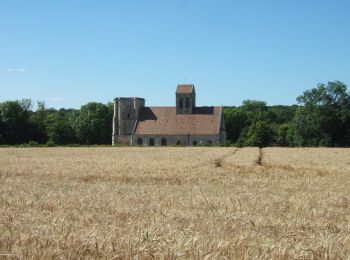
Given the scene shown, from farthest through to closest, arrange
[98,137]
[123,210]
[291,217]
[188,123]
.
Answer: [98,137] < [188,123] < [123,210] < [291,217]

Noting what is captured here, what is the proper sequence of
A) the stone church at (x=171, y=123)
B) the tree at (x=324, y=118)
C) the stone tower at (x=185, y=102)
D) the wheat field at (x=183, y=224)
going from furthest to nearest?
the stone tower at (x=185, y=102), the stone church at (x=171, y=123), the tree at (x=324, y=118), the wheat field at (x=183, y=224)

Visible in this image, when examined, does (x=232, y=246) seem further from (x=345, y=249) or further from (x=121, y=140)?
(x=121, y=140)

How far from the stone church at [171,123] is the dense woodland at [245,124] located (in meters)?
7.02

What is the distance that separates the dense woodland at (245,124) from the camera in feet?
314

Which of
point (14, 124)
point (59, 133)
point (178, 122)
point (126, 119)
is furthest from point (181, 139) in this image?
point (14, 124)

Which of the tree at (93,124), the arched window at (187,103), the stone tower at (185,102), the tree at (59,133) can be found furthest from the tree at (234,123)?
the tree at (59,133)

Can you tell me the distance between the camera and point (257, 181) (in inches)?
802

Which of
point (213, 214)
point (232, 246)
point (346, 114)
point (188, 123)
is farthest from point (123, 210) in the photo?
point (188, 123)

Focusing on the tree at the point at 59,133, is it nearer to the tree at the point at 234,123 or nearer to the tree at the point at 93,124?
the tree at the point at 93,124

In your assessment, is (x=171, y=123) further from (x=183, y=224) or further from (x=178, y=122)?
(x=183, y=224)

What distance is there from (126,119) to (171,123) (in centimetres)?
1207

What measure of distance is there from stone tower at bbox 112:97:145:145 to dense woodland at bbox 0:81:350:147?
9703 millimetres

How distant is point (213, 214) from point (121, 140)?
106 meters

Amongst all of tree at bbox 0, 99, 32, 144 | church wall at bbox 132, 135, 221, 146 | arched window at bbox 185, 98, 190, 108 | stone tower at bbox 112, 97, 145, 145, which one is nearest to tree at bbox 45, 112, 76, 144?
tree at bbox 0, 99, 32, 144
